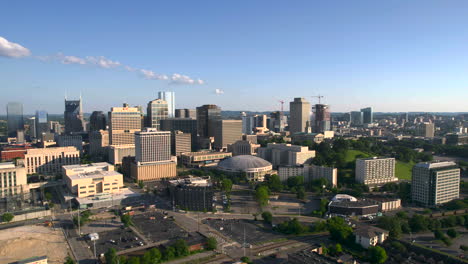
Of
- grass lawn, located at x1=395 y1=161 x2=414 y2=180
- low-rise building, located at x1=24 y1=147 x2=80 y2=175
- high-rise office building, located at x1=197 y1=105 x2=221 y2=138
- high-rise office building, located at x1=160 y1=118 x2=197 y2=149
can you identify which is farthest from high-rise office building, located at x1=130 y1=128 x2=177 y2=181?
grass lawn, located at x1=395 y1=161 x2=414 y2=180

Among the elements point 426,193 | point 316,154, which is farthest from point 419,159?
point 426,193

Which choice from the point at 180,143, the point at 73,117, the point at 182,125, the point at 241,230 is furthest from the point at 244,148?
the point at 73,117

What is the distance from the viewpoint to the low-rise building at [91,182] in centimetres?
5222

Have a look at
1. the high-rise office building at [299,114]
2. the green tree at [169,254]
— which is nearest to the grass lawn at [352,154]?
the green tree at [169,254]

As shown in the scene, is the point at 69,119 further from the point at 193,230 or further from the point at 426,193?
the point at 426,193

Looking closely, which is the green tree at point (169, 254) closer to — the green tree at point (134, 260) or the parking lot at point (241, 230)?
the green tree at point (134, 260)

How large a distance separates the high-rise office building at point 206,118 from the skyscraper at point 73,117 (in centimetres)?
6476

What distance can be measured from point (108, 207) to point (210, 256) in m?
22.9

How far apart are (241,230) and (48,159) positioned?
54.6 m

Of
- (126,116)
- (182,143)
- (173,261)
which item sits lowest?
(173,261)

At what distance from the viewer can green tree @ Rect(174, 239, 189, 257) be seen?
3262 centimetres

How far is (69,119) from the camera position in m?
146

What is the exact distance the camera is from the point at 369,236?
109 feet

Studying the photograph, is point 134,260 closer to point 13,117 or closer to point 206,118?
point 206,118
